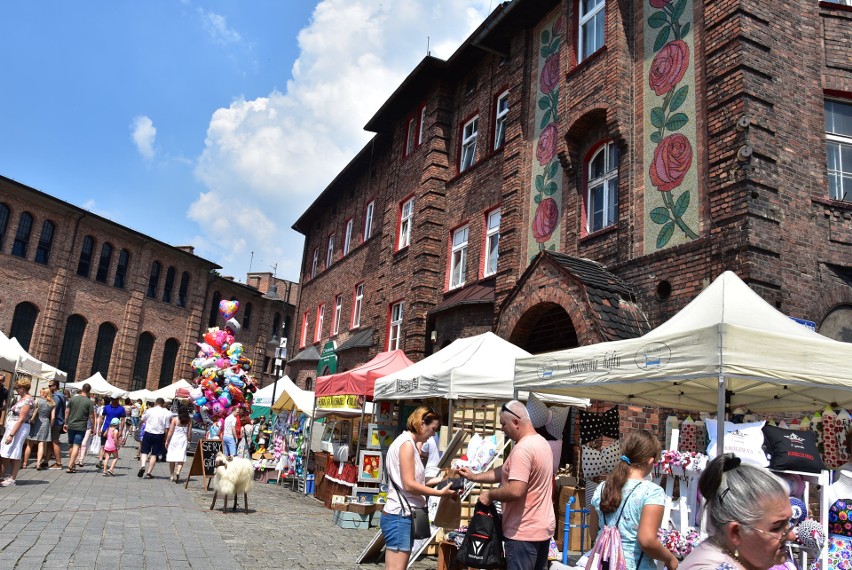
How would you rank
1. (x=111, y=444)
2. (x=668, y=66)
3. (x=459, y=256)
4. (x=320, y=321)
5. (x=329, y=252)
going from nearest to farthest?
(x=668, y=66)
(x=111, y=444)
(x=459, y=256)
(x=320, y=321)
(x=329, y=252)

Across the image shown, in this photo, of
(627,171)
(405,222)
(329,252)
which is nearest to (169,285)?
(329,252)

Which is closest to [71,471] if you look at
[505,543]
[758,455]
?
[505,543]

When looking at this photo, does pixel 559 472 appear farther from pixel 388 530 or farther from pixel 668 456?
pixel 388 530

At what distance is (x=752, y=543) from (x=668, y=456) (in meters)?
4.13

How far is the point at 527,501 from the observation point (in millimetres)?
4625

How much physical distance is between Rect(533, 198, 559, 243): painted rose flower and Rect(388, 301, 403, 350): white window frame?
7.03 m

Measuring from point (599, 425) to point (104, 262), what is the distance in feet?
128

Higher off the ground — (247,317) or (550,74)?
(247,317)

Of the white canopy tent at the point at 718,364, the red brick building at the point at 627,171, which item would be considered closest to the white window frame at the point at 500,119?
the red brick building at the point at 627,171

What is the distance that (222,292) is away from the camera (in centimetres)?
5319

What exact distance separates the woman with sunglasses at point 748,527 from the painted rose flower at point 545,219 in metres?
11.4

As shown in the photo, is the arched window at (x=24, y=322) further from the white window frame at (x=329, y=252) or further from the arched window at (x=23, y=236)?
the white window frame at (x=329, y=252)

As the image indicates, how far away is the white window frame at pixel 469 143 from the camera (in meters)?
18.3

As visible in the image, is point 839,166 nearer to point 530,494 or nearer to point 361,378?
point 530,494
